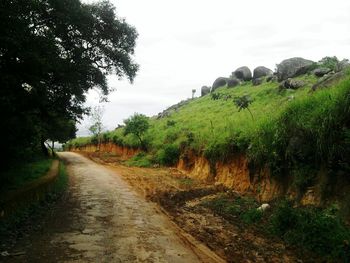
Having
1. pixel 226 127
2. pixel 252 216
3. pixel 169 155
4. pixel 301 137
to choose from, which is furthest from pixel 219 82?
pixel 252 216

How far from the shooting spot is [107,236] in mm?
8156

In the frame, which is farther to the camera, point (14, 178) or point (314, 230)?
point (14, 178)

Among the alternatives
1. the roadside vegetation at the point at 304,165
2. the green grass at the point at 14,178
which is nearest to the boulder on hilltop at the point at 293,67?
the roadside vegetation at the point at 304,165

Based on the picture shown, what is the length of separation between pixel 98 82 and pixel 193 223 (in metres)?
7.90

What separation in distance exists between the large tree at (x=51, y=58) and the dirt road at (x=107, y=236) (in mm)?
2979

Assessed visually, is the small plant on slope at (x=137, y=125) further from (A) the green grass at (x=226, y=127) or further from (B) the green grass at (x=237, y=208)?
(B) the green grass at (x=237, y=208)

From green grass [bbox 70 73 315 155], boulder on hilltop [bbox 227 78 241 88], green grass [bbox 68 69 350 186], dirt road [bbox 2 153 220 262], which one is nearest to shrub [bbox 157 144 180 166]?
green grass [bbox 70 73 315 155]

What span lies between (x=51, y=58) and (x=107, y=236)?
5.15 m

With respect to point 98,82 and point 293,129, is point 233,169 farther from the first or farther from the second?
point 98,82

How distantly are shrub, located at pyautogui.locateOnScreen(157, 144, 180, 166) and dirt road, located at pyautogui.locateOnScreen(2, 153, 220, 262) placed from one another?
10.0m

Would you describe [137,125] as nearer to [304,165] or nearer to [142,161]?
[142,161]

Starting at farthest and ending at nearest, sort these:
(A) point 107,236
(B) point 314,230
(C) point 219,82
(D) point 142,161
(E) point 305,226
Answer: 1. (C) point 219,82
2. (D) point 142,161
3. (A) point 107,236
4. (E) point 305,226
5. (B) point 314,230

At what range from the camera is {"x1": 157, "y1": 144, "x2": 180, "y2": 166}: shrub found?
22792mm

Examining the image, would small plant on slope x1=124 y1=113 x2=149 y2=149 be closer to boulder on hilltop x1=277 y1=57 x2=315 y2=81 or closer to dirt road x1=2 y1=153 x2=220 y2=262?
boulder on hilltop x1=277 y1=57 x2=315 y2=81
